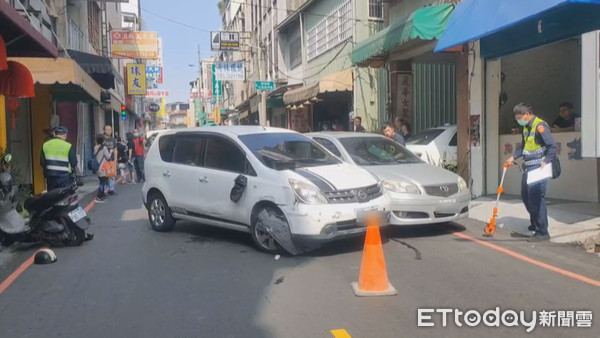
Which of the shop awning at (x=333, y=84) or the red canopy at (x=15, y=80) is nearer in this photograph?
the red canopy at (x=15, y=80)

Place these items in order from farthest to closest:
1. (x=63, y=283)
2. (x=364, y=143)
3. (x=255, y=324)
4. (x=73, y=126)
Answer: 1. (x=73, y=126)
2. (x=364, y=143)
3. (x=63, y=283)
4. (x=255, y=324)

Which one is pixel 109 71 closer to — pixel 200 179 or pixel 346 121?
pixel 200 179

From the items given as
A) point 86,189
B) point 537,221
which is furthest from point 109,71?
point 537,221

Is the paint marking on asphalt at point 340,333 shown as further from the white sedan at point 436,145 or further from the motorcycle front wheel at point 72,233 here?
the white sedan at point 436,145

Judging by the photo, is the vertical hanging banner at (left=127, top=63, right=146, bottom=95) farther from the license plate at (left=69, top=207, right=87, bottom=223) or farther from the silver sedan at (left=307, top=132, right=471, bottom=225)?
the silver sedan at (left=307, top=132, right=471, bottom=225)

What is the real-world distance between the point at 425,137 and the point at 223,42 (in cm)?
2187

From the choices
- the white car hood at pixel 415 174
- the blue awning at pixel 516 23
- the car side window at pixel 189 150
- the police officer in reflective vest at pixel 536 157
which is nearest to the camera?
the police officer in reflective vest at pixel 536 157

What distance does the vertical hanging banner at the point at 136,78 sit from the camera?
35406mm

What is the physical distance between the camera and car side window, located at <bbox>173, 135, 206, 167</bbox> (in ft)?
27.8

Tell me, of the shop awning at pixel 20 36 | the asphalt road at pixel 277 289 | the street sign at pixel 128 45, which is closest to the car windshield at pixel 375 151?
the asphalt road at pixel 277 289

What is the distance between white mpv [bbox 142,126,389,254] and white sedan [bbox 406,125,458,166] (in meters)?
4.36

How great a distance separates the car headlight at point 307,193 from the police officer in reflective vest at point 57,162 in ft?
14.2

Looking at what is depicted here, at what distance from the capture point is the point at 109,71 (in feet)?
50.5

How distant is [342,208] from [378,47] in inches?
289
